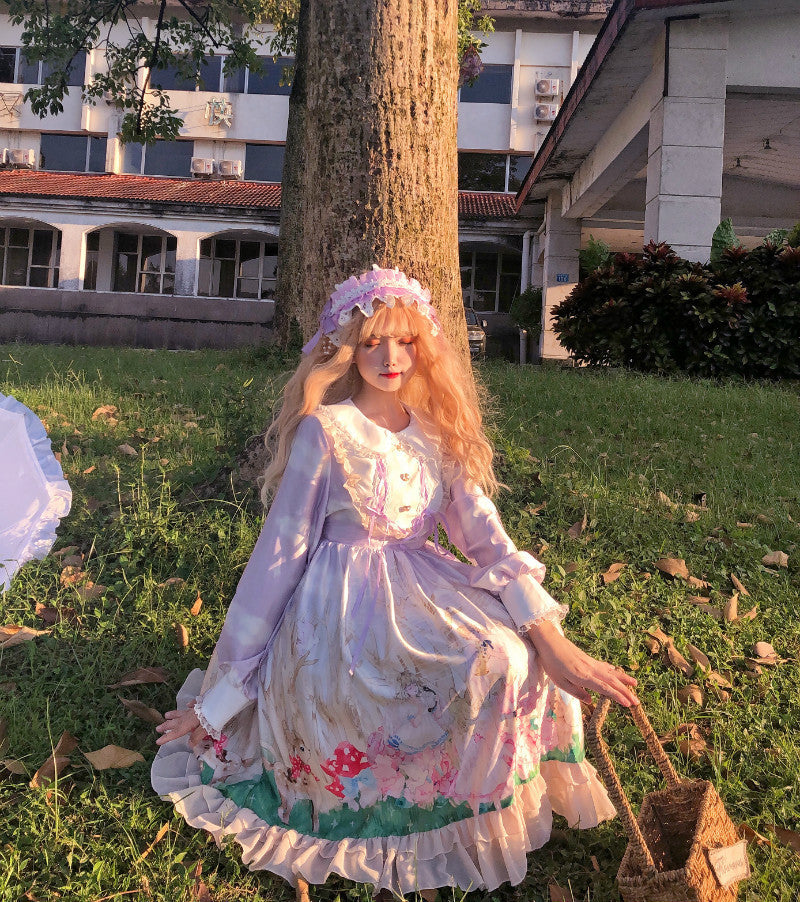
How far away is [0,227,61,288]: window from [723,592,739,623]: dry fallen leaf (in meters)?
24.6

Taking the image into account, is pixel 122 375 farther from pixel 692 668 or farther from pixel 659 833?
pixel 659 833

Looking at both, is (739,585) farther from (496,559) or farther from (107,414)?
(107,414)

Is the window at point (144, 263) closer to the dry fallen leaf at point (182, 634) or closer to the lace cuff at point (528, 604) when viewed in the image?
the dry fallen leaf at point (182, 634)

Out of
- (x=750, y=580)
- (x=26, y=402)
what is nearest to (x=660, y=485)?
(x=750, y=580)

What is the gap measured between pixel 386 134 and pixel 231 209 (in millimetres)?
18197

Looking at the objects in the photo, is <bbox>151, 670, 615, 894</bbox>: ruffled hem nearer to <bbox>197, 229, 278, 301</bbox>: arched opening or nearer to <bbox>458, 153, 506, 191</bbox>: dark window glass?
<bbox>197, 229, 278, 301</bbox>: arched opening

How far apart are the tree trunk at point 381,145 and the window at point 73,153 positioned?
2305cm

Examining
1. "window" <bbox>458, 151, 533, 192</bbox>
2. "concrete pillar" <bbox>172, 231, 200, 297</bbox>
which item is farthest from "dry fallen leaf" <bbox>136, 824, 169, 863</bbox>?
"window" <bbox>458, 151, 533, 192</bbox>

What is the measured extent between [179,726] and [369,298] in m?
1.40

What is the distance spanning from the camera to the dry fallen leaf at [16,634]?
3.20 m

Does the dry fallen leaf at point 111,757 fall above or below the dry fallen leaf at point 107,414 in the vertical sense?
below

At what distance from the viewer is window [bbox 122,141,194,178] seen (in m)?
24.7

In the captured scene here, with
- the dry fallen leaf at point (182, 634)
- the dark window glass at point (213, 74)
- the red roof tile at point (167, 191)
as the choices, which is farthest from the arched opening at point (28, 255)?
the dry fallen leaf at point (182, 634)

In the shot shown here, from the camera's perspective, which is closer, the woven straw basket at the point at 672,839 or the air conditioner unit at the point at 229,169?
the woven straw basket at the point at 672,839
